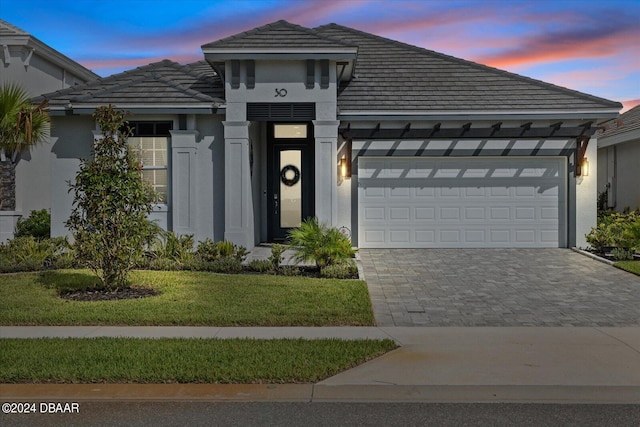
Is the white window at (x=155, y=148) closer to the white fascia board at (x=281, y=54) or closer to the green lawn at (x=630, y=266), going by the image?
the white fascia board at (x=281, y=54)

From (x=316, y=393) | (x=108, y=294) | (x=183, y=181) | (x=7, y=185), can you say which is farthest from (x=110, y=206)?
(x=7, y=185)

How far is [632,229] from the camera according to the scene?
15.3 m

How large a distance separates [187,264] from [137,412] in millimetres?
7873

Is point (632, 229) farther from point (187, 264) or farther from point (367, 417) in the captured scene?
point (367, 417)

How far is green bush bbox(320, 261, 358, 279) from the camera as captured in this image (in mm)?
12594

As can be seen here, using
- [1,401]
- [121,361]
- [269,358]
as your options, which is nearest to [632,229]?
[269,358]

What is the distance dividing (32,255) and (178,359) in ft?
28.2

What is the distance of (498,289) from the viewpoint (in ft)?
38.4

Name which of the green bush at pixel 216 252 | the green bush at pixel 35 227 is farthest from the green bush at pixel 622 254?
the green bush at pixel 35 227

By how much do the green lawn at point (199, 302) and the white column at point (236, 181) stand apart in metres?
→ 3.60

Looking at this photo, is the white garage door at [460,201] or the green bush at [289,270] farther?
the white garage door at [460,201]

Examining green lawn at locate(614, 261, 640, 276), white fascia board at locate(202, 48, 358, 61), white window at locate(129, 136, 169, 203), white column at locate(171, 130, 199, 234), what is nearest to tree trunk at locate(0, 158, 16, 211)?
white window at locate(129, 136, 169, 203)

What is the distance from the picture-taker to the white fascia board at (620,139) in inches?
836

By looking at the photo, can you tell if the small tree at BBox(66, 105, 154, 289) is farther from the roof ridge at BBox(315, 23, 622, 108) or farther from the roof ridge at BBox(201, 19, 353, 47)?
the roof ridge at BBox(315, 23, 622, 108)
